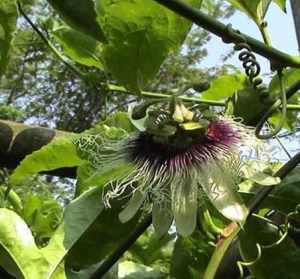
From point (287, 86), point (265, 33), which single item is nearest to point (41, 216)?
point (287, 86)

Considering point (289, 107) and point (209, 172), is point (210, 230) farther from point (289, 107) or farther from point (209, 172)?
point (289, 107)

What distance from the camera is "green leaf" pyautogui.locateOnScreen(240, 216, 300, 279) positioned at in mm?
785

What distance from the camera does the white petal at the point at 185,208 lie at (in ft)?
2.31

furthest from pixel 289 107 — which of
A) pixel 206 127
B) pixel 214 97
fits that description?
pixel 206 127

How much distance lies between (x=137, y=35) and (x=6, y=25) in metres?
0.13

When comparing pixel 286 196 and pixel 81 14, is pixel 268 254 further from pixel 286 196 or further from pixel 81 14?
pixel 81 14

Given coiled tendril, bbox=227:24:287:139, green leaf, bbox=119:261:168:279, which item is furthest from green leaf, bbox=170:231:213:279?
coiled tendril, bbox=227:24:287:139

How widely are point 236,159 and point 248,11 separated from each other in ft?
0.49

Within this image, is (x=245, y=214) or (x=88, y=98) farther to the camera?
(x=88, y=98)

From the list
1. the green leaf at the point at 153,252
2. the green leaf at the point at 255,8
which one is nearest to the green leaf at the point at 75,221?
the green leaf at the point at 255,8

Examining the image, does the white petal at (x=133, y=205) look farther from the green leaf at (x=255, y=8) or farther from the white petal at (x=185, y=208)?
the green leaf at (x=255, y=8)

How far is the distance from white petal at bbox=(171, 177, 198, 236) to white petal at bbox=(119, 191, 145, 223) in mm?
38

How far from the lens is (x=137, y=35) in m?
0.78

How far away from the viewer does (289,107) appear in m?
0.98
